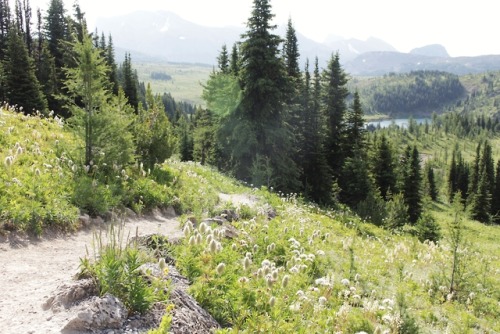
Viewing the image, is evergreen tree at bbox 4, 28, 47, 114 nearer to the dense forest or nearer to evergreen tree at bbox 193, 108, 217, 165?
the dense forest

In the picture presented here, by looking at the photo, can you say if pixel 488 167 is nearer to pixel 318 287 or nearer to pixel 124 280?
pixel 318 287

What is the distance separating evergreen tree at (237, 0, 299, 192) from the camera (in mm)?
29984

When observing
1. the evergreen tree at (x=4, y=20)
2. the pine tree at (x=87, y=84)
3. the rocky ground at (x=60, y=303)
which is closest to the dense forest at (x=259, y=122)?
the pine tree at (x=87, y=84)

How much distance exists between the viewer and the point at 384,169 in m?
51.8

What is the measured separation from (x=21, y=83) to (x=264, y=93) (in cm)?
2684

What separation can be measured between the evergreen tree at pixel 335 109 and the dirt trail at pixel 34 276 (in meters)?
34.2

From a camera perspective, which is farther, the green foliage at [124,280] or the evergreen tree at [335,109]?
the evergreen tree at [335,109]

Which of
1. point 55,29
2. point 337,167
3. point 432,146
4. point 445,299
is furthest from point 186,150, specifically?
point 432,146

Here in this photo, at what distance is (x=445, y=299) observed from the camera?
11148 millimetres

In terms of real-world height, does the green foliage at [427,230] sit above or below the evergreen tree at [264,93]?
below

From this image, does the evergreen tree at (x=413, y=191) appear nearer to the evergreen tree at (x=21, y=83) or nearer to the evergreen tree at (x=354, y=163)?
the evergreen tree at (x=354, y=163)

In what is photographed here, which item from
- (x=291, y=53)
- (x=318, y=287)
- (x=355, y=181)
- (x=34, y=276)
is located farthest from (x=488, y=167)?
(x=34, y=276)

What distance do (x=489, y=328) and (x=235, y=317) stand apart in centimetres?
688

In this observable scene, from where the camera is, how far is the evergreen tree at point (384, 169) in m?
51.1
